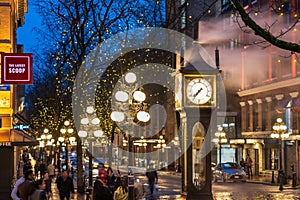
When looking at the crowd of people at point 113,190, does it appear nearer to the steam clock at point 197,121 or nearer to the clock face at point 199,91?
the steam clock at point 197,121

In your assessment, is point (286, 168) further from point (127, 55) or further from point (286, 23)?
point (127, 55)

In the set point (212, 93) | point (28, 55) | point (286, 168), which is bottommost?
point (286, 168)

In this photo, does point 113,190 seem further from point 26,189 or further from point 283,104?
point 283,104

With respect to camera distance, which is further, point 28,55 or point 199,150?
point 28,55

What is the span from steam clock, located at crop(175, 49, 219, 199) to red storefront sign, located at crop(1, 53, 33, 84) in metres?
7.13

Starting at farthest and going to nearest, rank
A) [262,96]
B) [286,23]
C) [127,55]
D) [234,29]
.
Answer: [234,29], [262,96], [286,23], [127,55]

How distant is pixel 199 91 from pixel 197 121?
3.32ft

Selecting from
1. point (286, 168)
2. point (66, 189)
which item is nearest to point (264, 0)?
point (286, 168)

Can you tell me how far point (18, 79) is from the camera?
1067 inches

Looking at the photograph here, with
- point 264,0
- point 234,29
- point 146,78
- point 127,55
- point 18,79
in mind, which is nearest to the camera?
point 18,79

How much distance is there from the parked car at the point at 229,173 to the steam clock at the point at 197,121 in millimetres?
25631

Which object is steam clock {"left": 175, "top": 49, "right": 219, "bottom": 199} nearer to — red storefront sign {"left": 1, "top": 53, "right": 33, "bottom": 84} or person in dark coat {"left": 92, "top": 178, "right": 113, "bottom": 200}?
red storefront sign {"left": 1, "top": 53, "right": 33, "bottom": 84}

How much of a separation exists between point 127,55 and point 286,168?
18.8 meters

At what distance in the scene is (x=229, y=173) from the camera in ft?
160
